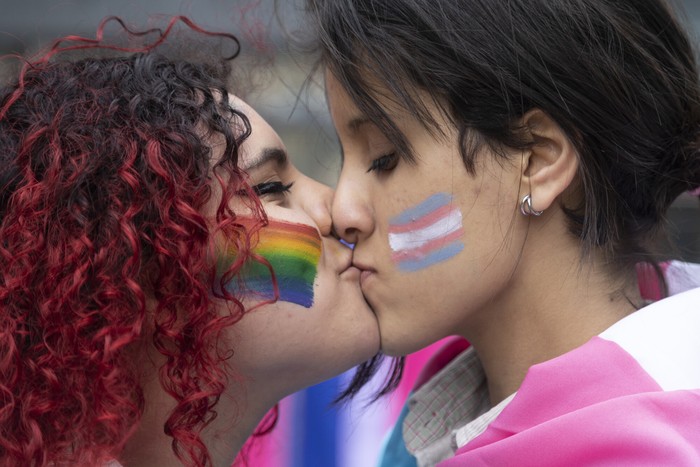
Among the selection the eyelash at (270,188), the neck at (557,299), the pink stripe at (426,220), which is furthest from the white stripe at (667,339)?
the eyelash at (270,188)

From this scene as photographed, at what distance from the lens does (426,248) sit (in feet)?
6.21

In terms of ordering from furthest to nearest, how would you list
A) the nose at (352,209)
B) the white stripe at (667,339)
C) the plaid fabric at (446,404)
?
the plaid fabric at (446,404) → the nose at (352,209) → the white stripe at (667,339)

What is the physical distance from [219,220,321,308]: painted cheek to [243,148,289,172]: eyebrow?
0.46ft

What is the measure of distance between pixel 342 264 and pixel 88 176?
63 centimetres

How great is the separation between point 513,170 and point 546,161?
0.24 ft

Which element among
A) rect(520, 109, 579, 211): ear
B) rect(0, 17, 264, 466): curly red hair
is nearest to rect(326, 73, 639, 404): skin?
rect(520, 109, 579, 211): ear

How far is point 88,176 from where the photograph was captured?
1.69 meters

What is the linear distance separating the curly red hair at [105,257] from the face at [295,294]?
79mm

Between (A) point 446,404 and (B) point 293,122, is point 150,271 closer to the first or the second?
(A) point 446,404

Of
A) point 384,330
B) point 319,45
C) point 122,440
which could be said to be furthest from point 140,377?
point 319,45

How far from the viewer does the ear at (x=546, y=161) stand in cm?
180

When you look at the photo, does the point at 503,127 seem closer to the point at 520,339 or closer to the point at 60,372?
the point at 520,339

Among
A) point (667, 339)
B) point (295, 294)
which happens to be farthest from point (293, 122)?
point (667, 339)

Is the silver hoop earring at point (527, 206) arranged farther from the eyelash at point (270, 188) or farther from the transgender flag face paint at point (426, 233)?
the eyelash at point (270, 188)
